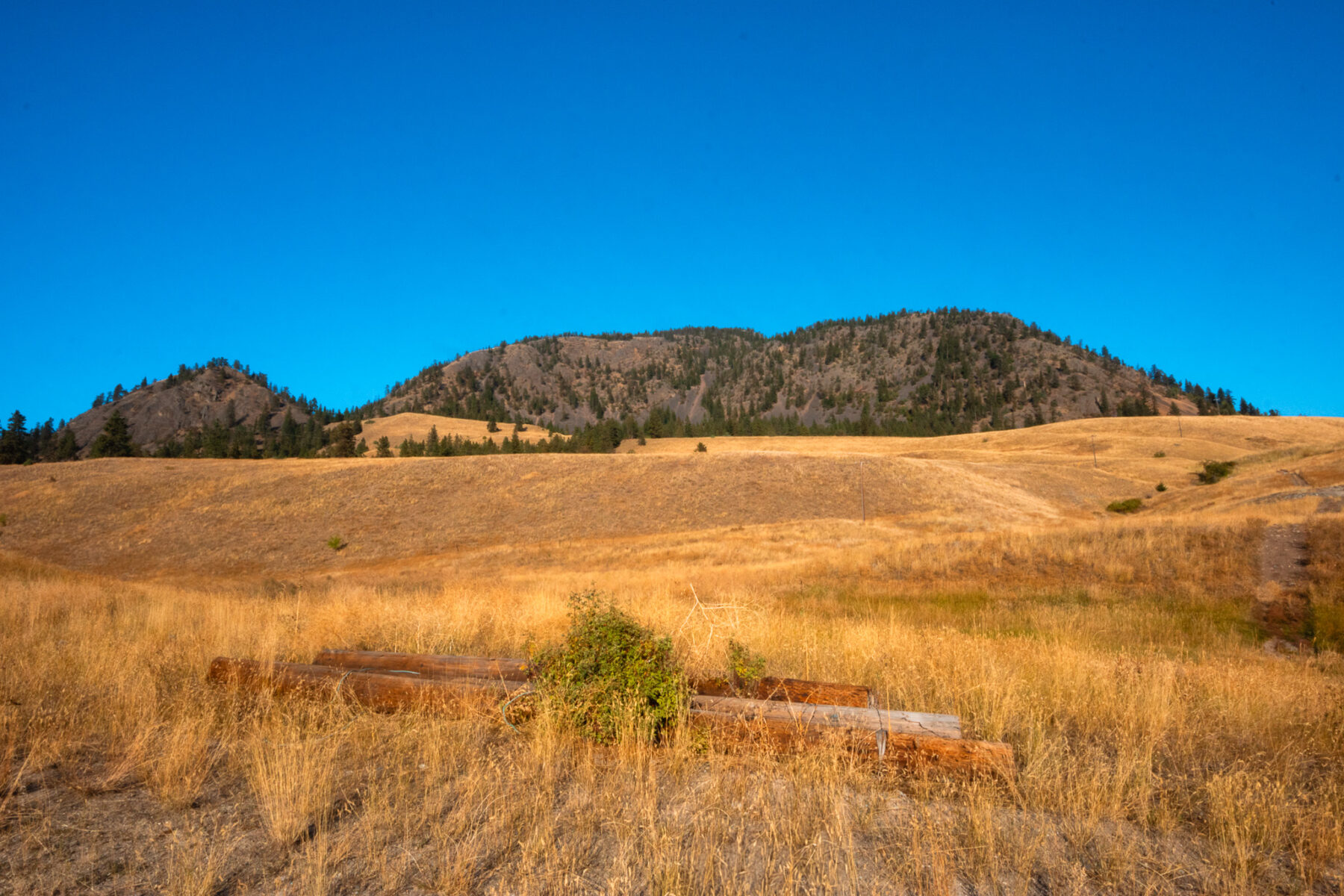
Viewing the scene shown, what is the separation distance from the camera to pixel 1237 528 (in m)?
18.3

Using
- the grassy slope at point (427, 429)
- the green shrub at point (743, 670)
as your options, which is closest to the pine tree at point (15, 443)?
the grassy slope at point (427, 429)

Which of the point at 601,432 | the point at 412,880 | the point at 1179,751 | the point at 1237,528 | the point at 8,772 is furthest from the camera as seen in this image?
the point at 601,432

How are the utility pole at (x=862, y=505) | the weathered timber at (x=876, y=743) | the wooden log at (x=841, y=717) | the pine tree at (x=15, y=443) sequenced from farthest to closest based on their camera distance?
1. the pine tree at (x=15, y=443)
2. the utility pole at (x=862, y=505)
3. the wooden log at (x=841, y=717)
4. the weathered timber at (x=876, y=743)

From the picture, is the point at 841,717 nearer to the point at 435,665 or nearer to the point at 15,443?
the point at 435,665

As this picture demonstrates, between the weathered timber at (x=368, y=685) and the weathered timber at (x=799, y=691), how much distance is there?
6.65 feet

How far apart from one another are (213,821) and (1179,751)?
25.0 feet

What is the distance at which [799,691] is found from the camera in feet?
21.6

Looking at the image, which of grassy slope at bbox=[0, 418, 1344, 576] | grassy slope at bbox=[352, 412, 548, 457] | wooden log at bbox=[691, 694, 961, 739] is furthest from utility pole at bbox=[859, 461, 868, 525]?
grassy slope at bbox=[352, 412, 548, 457]

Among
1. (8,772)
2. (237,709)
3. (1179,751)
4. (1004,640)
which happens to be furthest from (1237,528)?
(8,772)

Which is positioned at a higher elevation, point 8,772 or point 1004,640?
point 8,772

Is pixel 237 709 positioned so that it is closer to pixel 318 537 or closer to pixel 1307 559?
pixel 1307 559

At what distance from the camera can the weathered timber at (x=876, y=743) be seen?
4.87 m

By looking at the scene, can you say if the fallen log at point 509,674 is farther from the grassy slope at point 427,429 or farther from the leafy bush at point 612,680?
the grassy slope at point 427,429

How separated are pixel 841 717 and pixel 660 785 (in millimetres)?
1748
